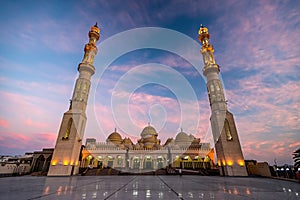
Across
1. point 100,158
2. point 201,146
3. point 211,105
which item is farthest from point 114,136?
point 211,105

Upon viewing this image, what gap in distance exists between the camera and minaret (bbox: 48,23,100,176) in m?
24.3

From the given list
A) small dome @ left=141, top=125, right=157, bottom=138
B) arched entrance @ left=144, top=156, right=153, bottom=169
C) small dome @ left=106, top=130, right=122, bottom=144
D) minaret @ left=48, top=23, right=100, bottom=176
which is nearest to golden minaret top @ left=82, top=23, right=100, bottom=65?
minaret @ left=48, top=23, right=100, bottom=176

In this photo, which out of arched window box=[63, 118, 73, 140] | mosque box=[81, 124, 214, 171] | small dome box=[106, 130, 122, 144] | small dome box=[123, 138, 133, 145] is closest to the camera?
arched window box=[63, 118, 73, 140]

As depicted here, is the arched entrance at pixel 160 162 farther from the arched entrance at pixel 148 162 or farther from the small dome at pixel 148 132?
the small dome at pixel 148 132

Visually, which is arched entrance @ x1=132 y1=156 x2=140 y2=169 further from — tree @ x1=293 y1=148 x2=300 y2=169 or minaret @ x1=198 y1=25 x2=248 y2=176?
→ tree @ x1=293 y1=148 x2=300 y2=169

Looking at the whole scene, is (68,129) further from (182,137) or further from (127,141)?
(182,137)

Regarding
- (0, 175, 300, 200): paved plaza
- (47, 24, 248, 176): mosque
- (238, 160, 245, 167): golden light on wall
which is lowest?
(0, 175, 300, 200): paved plaza

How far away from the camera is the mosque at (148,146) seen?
80.5 ft

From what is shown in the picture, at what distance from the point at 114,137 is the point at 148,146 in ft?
35.3

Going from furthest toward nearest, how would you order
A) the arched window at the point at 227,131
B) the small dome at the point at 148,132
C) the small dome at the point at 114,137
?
the small dome at the point at 148,132, the small dome at the point at 114,137, the arched window at the point at 227,131

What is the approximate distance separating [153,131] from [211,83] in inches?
915

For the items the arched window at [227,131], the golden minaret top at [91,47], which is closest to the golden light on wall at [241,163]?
the arched window at [227,131]

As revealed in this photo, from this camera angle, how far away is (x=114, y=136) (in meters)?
44.6

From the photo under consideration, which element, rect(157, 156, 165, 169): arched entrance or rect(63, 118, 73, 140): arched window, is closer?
rect(63, 118, 73, 140): arched window
